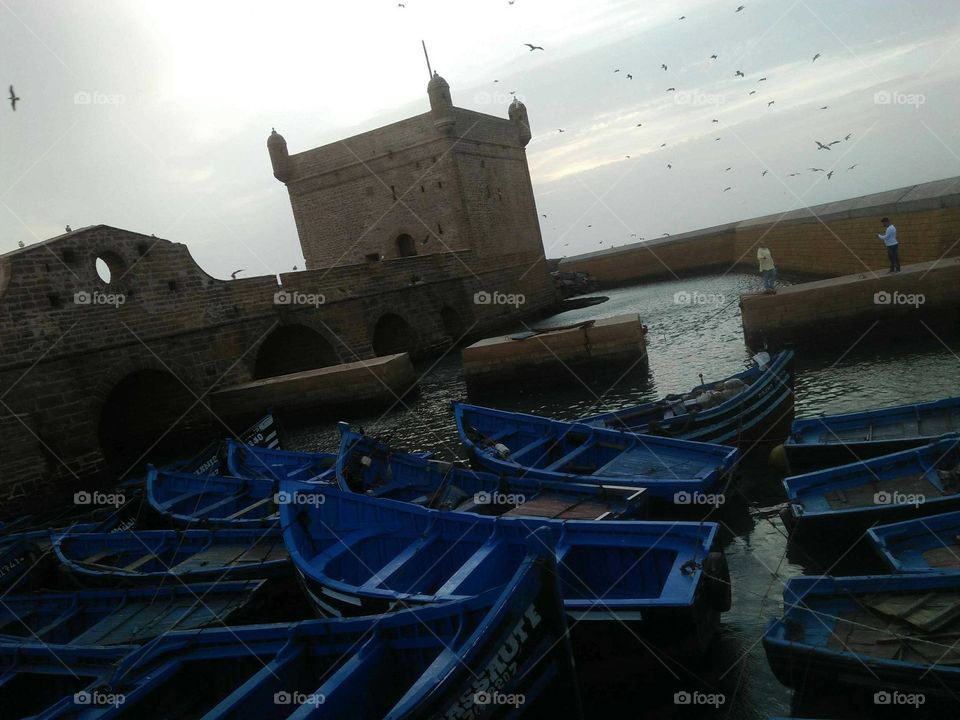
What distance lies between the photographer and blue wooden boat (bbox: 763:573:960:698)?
454cm

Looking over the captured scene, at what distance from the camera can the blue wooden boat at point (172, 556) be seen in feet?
26.4

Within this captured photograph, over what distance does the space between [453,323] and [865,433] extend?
22870mm

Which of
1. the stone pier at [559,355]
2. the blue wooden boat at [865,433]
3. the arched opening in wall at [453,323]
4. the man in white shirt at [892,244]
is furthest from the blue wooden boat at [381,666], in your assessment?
the arched opening in wall at [453,323]

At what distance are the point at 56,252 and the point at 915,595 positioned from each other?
19.9 m

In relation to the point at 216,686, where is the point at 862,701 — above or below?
below

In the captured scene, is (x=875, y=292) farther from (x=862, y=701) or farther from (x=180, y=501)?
(x=180, y=501)

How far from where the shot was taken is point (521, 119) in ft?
130

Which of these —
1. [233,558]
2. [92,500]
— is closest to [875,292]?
[233,558]

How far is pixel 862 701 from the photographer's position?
15.7 feet

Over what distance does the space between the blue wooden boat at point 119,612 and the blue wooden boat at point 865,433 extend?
7.52 meters

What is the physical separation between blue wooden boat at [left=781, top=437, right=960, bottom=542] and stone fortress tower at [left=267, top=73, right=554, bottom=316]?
23527 millimetres

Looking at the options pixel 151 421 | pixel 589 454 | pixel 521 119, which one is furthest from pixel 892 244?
pixel 521 119

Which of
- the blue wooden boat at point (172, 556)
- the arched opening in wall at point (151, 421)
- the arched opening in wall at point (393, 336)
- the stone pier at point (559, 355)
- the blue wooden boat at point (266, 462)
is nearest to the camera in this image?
the blue wooden boat at point (172, 556)

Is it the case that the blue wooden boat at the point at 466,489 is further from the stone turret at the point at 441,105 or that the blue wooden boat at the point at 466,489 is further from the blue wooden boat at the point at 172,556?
the stone turret at the point at 441,105
